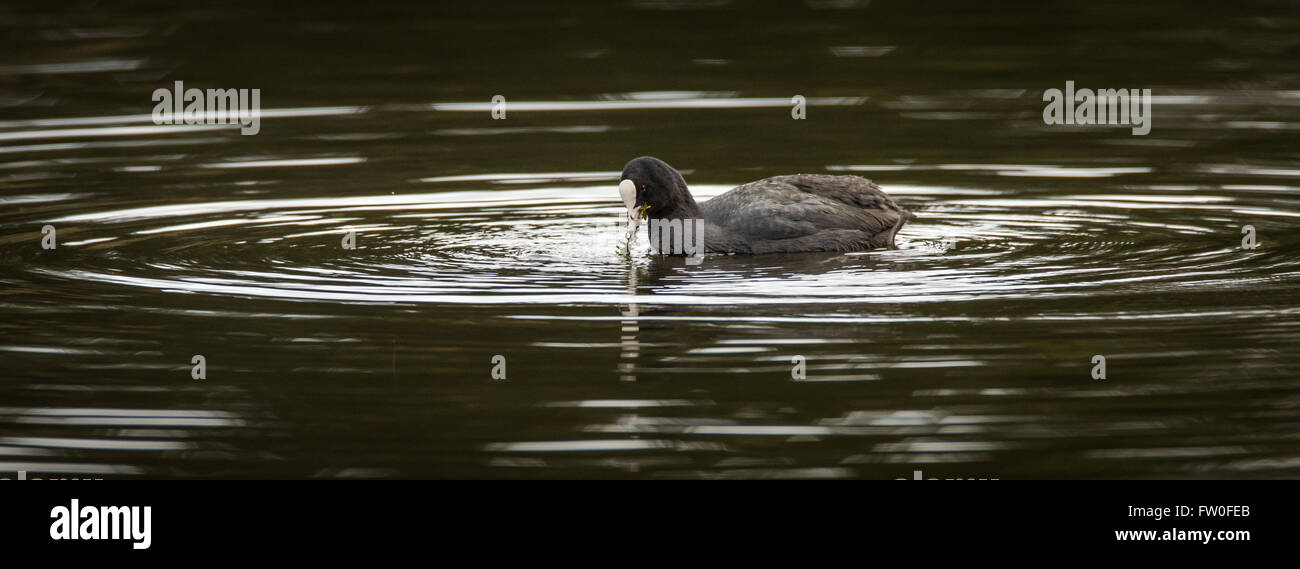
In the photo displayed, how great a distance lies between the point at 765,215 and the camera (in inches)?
488

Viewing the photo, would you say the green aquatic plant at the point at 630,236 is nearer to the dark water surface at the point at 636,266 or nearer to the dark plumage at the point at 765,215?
the dark plumage at the point at 765,215

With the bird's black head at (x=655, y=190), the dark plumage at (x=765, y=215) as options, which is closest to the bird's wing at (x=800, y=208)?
the dark plumage at (x=765, y=215)

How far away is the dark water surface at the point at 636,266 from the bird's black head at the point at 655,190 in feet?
1.55

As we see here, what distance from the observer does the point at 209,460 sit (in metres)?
7.61

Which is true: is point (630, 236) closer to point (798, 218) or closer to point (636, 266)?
point (636, 266)

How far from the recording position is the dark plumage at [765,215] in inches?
489

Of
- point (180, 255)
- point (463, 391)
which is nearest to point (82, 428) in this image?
point (463, 391)

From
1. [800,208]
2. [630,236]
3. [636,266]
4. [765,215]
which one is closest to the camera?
[636,266]

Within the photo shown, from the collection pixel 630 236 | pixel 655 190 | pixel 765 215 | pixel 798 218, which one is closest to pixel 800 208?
pixel 798 218

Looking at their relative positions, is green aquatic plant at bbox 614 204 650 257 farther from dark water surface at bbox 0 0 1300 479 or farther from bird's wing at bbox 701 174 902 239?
bird's wing at bbox 701 174 902 239

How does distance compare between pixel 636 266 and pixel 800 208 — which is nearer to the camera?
pixel 636 266

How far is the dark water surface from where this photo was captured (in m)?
7.85

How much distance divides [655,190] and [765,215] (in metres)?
0.83

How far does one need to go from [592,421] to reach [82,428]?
96.7 inches
